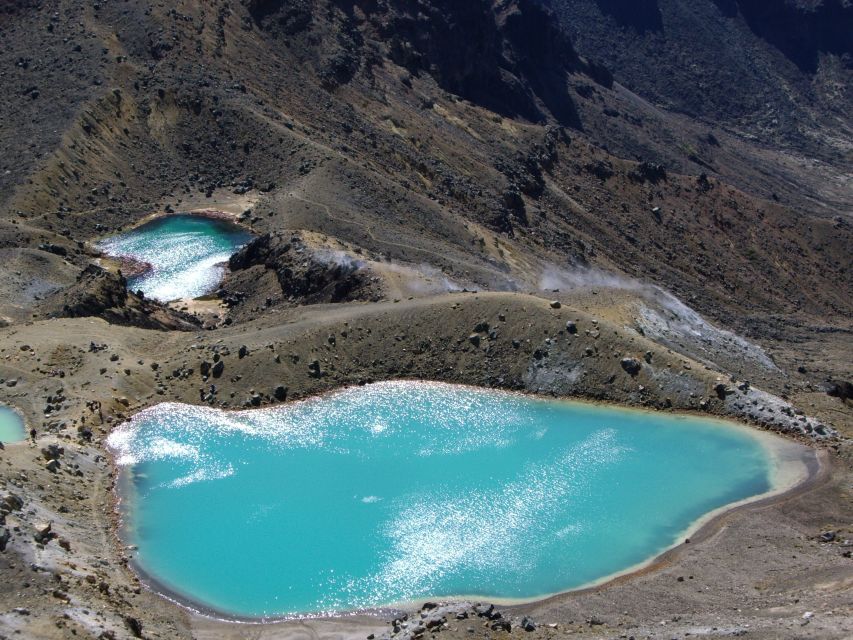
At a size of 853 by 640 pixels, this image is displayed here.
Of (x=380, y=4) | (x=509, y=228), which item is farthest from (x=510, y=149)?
(x=380, y=4)

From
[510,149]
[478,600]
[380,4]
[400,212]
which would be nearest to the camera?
[478,600]

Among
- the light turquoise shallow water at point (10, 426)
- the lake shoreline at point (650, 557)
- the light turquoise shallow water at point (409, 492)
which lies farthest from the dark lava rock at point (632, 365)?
the light turquoise shallow water at point (10, 426)

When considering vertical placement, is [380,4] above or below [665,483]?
above

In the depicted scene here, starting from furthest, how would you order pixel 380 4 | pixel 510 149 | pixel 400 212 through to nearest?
1. pixel 380 4
2. pixel 510 149
3. pixel 400 212

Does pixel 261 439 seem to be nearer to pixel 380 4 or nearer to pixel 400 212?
pixel 400 212

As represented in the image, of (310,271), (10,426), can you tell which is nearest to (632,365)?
(310,271)

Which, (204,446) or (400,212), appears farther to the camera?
(400,212)

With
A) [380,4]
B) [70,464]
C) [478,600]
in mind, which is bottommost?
[70,464]
